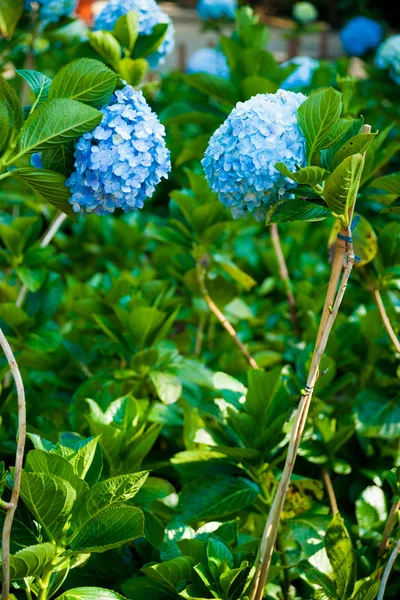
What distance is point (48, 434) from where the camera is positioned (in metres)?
1.32

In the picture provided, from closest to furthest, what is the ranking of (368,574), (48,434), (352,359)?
(368,574)
(48,434)
(352,359)

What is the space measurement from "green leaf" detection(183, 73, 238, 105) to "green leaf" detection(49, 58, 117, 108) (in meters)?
0.85

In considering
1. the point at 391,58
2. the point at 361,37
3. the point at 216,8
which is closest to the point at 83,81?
the point at 391,58

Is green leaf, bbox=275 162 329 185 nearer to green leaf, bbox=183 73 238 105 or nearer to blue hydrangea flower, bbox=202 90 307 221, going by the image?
blue hydrangea flower, bbox=202 90 307 221

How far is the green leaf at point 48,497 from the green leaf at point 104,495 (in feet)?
0.10

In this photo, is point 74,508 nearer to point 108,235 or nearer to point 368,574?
point 368,574

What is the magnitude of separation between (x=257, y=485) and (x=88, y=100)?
74cm

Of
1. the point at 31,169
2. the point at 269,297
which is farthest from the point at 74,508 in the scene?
the point at 269,297

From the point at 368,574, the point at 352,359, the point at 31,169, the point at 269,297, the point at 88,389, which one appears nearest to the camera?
the point at 31,169

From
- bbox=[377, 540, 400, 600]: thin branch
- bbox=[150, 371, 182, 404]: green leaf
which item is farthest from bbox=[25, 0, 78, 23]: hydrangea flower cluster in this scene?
bbox=[377, 540, 400, 600]: thin branch

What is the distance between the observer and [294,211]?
1001 mm

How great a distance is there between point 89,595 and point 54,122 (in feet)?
2.13

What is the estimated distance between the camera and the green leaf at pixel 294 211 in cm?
99

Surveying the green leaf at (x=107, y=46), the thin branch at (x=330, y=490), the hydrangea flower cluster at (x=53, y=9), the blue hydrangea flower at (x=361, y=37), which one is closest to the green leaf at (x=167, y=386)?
the thin branch at (x=330, y=490)
